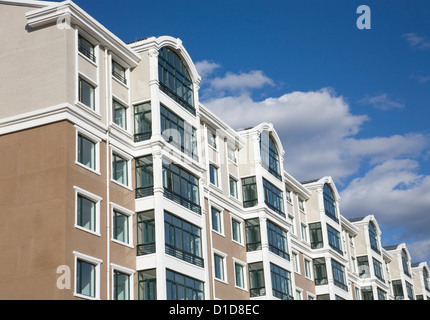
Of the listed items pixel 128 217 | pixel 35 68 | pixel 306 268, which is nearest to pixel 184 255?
pixel 128 217

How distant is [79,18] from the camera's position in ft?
99.4

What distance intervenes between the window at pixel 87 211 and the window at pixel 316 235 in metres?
26.3

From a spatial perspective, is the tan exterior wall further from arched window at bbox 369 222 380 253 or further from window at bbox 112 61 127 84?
arched window at bbox 369 222 380 253

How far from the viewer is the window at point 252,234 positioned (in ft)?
137

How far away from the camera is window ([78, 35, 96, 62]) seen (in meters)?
31.0

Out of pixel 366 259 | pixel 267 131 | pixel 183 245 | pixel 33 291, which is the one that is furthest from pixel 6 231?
pixel 366 259

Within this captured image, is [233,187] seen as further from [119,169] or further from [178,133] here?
[119,169]

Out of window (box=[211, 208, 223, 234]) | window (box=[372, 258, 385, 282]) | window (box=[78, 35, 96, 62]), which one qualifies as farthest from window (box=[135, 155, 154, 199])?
window (box=[372, 258, 385, 282])

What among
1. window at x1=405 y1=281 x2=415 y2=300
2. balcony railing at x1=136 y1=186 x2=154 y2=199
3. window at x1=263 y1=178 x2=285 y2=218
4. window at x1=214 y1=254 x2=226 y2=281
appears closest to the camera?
balcony railing at x1=136 y1=186 x2=154 y2=199

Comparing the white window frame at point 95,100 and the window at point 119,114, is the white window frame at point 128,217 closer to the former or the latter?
the white window frame at point 95,100

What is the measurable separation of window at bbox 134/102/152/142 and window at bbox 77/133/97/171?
3234mm

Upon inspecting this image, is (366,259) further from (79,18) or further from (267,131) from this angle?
(79,18)
